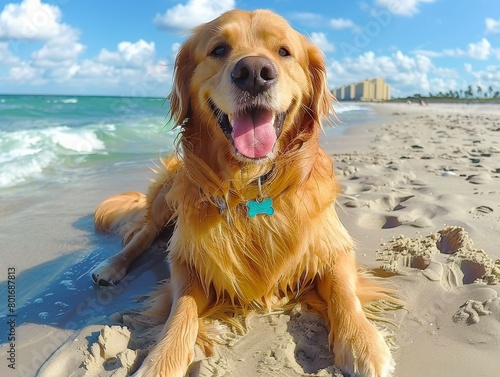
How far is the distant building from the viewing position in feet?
321

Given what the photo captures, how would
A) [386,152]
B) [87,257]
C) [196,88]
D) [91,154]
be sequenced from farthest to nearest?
[91,154] < [386,152] < [87,257] < [196,88]

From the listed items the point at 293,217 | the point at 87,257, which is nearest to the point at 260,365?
the point at 293,217

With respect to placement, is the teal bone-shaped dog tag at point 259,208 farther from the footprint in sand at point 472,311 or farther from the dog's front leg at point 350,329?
the footprint in sand at point 472,311

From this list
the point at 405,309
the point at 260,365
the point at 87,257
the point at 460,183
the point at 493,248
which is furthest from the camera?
the point at 460,183

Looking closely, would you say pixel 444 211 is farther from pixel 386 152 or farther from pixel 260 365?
pixel 386 152

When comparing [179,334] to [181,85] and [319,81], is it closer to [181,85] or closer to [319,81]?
[181,85]

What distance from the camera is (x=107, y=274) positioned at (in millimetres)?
3090

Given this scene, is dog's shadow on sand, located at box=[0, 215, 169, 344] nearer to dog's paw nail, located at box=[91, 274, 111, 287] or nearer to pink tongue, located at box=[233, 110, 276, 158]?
dog's paw nail, located at box=[91, 274, 111, 287]

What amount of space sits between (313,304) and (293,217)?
49 centimetres

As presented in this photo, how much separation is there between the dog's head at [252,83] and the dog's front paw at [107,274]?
116 cm

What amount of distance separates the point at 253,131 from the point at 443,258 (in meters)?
1.42

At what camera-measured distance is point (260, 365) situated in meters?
2.03

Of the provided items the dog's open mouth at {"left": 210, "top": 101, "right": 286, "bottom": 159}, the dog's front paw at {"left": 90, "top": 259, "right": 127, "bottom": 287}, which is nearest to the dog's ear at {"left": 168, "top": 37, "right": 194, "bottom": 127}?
the dog's open mouth at {"left": 210, "top": 101, "right": 286, "bottom": 159}

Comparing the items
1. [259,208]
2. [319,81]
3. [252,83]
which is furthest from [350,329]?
[319,81]
